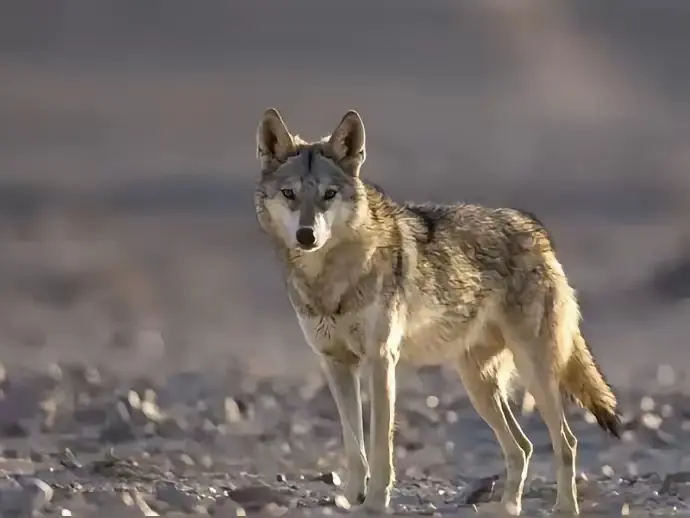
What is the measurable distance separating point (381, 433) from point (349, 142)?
54.2 inches

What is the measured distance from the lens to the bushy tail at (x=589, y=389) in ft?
24.3

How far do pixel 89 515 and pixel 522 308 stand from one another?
2.64m

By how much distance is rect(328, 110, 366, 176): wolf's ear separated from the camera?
6707mm

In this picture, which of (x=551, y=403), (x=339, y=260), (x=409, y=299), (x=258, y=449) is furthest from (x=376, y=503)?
(x=258, y=449)

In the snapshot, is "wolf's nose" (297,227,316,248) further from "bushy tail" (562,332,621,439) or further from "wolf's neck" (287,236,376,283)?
"bushy tail" (562,332,621,439)

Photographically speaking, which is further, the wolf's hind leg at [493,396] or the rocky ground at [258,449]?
the wolf's hind leg at [493,396]

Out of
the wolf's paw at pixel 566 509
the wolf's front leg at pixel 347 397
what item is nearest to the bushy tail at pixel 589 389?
the wolf's paw at pixel 566 509

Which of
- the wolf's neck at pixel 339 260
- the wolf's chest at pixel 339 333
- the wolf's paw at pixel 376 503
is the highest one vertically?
the wolf's neck at pixel 339 260

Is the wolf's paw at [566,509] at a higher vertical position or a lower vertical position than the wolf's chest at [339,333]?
lower

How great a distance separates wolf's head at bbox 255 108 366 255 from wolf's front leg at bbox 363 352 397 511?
0.63 meters

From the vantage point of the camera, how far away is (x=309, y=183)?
6484mm

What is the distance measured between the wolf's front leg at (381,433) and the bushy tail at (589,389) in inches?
52.5

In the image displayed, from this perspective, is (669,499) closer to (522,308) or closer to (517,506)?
(517,506)

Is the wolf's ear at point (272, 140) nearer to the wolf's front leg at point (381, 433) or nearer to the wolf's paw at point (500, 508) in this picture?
the wolf's front leg at point (381, 433)
